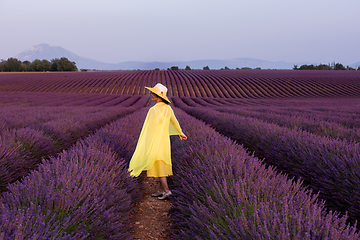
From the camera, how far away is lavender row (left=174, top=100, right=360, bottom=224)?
220cm

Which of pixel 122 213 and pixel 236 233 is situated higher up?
pixel 236 233

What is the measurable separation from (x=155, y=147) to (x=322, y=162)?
2.38 metres

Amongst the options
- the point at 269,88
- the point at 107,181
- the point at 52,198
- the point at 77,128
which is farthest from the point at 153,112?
the point at 269,88

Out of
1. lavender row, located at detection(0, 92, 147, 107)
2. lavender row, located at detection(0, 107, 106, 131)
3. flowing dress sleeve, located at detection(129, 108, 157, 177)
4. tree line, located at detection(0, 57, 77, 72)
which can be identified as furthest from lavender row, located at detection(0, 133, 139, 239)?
tree line, located at detection(0, 57, 77, 72)

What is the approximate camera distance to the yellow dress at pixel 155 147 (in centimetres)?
288

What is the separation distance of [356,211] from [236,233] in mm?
1735

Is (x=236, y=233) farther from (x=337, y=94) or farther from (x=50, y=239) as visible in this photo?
(x=337, y=94)

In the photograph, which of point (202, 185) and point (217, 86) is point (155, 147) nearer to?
point (202, 185)

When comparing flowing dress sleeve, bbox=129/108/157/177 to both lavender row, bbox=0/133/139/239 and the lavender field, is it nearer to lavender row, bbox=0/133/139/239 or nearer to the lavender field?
Result: the lavender field

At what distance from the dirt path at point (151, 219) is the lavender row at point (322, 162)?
1.69m

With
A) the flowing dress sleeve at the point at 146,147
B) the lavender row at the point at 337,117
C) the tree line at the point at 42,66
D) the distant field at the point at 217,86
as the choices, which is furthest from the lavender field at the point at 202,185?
the tree line at the point at 42,66

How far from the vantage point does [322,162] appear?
267 centimetres

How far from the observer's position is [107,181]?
2.06 m

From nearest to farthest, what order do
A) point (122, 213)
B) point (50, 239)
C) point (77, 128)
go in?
point (50, 239), point (122, 213), point (77, 128)
